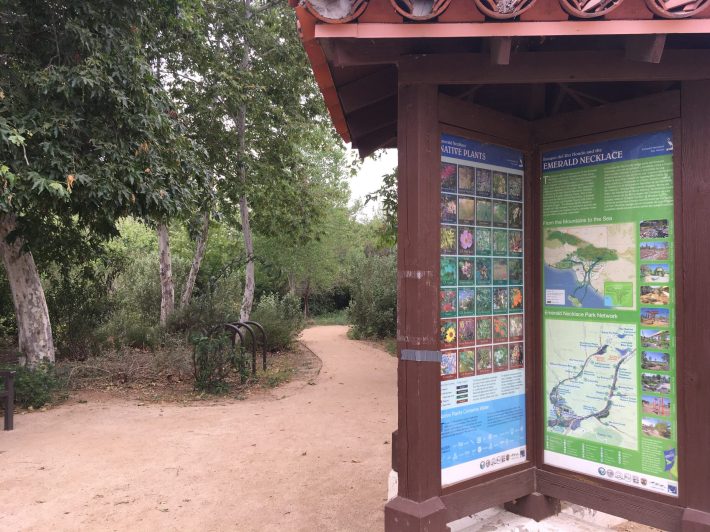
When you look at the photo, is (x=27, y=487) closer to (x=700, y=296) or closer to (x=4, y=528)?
(x=4, y=528)

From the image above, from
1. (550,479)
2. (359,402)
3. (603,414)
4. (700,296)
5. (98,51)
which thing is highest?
(98,51)

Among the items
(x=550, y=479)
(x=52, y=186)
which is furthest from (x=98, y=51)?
(x=550, y=479)

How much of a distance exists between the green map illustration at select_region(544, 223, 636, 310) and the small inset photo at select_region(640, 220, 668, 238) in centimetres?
5

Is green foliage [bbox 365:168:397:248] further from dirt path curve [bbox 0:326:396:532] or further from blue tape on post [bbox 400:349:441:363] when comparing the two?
blue tape on post [bbox 400:349:441:363]

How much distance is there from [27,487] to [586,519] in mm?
4610

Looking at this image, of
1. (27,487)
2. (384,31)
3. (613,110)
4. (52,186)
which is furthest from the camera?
(52,186)

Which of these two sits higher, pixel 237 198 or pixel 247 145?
pixel 247 145

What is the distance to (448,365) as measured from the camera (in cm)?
272

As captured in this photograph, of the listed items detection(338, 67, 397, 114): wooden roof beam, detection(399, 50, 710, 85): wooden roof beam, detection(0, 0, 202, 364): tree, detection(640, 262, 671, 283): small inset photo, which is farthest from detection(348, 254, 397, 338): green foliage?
detection(399, 50, 710, 85): wooden roof beam

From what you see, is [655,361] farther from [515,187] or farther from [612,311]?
[515,187]

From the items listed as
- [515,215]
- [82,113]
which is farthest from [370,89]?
[82,113]

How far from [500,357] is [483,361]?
15 cm

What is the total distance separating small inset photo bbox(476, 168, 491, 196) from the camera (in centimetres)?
285

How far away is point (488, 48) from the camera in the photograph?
97.7 inches
